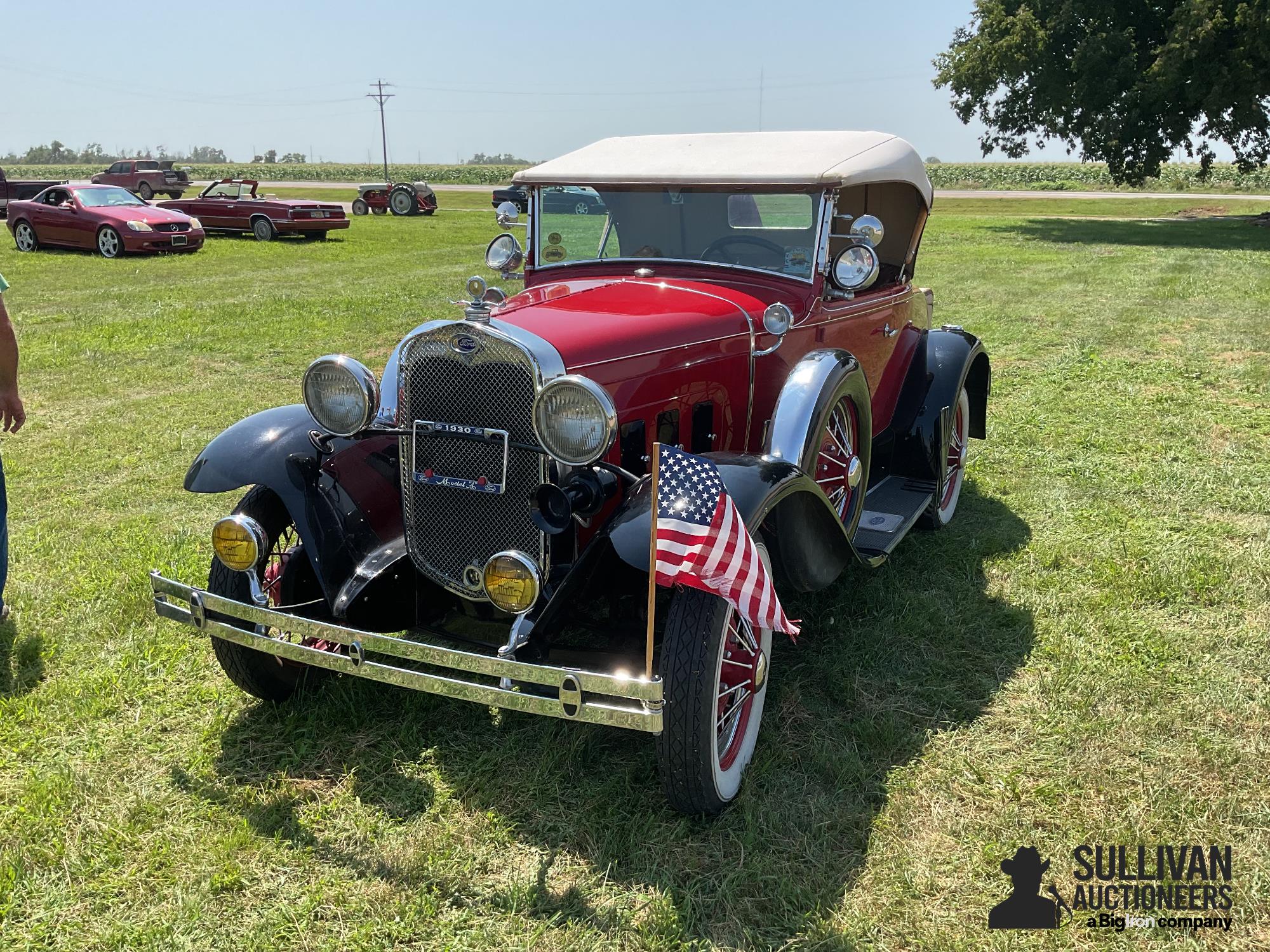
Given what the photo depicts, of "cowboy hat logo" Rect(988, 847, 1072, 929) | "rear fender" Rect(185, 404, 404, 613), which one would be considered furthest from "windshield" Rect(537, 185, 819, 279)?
"cowboy hat logo" Rect(988, 847, 1072, 929)

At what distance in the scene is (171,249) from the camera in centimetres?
1791

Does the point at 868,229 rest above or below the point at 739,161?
below

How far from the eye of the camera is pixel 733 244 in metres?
4.38

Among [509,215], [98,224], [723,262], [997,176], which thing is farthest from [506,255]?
[997,176]

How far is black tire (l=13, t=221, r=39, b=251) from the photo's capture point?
1816cm

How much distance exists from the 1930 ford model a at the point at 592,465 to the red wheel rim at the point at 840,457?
0.02 m

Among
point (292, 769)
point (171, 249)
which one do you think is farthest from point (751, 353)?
point (171, 249)

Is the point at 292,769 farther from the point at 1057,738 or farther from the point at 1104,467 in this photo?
the point at 1104,467

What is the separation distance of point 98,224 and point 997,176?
183ft

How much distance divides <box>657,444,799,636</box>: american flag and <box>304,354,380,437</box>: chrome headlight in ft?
3.79

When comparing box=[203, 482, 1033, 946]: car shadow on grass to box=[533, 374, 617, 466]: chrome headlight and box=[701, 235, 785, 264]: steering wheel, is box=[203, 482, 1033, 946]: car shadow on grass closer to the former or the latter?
box=[533, 374, 617, 466]: chrome headlight

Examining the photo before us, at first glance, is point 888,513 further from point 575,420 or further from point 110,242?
point 110,242

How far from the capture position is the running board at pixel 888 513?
4.18 m

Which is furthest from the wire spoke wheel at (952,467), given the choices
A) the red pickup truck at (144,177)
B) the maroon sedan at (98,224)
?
the red pickup truck at (144,177)
